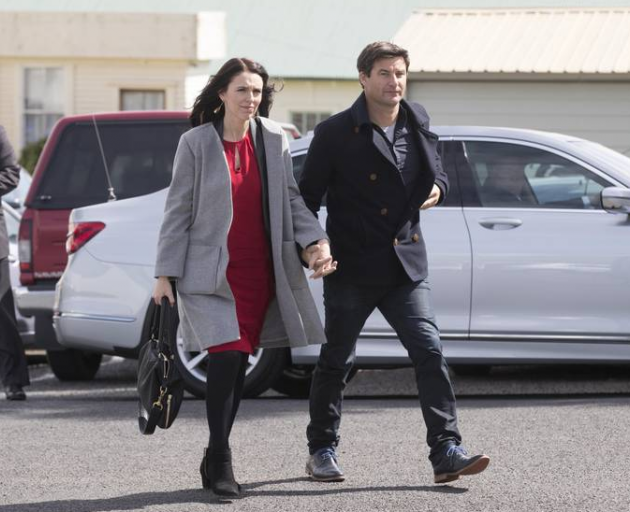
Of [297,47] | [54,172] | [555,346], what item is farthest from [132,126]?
[297,47]

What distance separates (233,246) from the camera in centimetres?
629

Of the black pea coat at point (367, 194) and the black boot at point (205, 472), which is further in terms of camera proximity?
the black pea coat at point (367, 194)

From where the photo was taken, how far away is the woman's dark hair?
6312mm

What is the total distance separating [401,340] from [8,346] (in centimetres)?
377

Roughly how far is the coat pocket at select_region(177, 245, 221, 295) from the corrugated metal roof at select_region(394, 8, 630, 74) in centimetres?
781

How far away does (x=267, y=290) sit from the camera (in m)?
6.37

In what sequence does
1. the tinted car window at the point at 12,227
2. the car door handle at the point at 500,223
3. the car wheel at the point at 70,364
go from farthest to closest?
the tinted car window at the point at 12,227, the car wheel at the point at 70,364, the car door handle at the point at 500,223

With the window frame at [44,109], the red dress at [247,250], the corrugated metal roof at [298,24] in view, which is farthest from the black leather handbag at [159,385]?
the corrugated metal roof at [298,24]

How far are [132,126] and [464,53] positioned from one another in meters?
4.12

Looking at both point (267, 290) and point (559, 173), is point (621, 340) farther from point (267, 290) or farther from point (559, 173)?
point (267, 290)

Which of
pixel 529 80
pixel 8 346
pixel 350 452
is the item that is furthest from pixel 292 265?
pixel 529 80

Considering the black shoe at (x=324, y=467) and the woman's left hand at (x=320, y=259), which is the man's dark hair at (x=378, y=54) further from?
the black shoe at (x=324, y=467)

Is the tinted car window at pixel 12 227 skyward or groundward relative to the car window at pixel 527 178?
groundward

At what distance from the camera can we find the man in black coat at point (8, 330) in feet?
31.1
